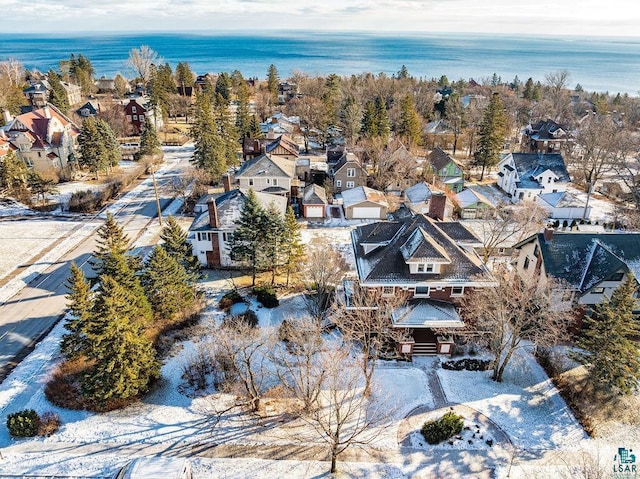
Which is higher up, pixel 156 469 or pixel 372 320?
pixel 372 320

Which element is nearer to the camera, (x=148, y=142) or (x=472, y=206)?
(x=472, y=206)

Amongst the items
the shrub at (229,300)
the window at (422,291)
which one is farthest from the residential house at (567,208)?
the shrub at (229,300)

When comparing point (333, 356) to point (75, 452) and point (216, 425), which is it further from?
point (75, 452)

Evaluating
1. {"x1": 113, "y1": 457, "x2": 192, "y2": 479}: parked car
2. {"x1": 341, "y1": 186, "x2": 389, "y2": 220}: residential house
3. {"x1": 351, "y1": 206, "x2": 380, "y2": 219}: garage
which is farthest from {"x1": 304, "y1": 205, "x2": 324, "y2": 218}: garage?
{"x1": 113, "y1": 457, "x2": 192, "y2": 479}: parked car

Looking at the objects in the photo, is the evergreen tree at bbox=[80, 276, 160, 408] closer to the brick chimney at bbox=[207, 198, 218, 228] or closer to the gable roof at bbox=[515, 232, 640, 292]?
the brick chimney at bbox=[207, 198, 218, 228]

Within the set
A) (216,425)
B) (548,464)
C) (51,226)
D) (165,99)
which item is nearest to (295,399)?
(216,425)

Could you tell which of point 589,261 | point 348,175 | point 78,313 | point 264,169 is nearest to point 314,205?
point 264,169

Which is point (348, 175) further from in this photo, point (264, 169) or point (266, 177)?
point (264, 169)
